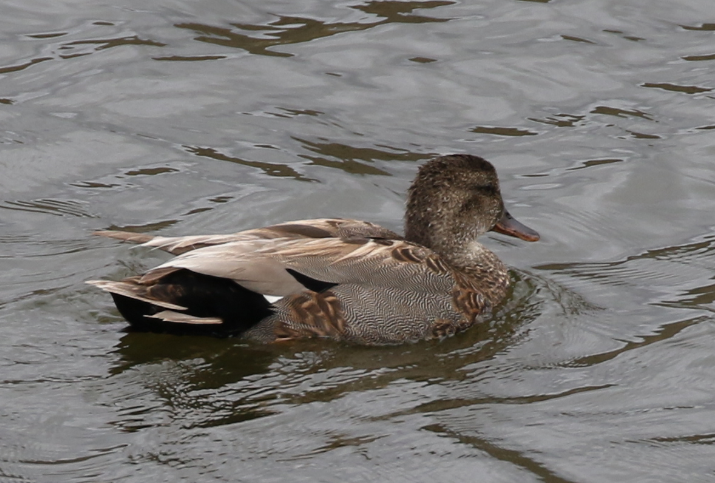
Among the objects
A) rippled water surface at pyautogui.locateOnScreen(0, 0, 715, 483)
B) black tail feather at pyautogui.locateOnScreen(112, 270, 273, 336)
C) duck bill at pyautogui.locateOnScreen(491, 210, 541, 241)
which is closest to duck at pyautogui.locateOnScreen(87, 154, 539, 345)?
black tail feather at pyautogui.locateOnScreen(112, 270, 273, 336)

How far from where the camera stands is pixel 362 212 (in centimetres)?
961

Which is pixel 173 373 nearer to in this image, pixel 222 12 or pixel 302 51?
pixel 302 51

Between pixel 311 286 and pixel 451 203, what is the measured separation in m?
1.36

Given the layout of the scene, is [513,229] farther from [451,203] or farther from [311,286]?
[311,286]

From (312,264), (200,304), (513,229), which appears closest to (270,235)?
(312,264)

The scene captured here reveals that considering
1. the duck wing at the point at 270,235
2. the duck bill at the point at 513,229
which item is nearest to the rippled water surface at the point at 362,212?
the duck bill at the point at 513,229

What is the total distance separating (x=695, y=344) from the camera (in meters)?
7.60

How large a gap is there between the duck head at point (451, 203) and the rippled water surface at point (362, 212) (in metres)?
0.60

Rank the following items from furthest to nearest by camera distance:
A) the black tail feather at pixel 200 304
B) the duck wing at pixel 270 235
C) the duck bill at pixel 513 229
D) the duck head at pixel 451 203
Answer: the duck bill at pixel 513 229 < the duck head at pixel 451 203 < the duck wing at pixel 270 235 < the black tail feather at pixel 200 304

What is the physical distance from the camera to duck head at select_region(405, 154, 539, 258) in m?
8.20

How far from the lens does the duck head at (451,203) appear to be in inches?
323

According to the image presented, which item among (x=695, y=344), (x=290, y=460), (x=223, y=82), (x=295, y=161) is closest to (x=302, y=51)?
(x=223, y=82)

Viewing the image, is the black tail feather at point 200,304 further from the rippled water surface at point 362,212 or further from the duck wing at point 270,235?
the duck wing at point 270,235

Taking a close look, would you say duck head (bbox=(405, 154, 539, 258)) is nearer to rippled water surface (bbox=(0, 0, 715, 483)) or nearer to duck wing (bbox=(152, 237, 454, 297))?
duck wing (bbox=(152, 237, 454, 297))
